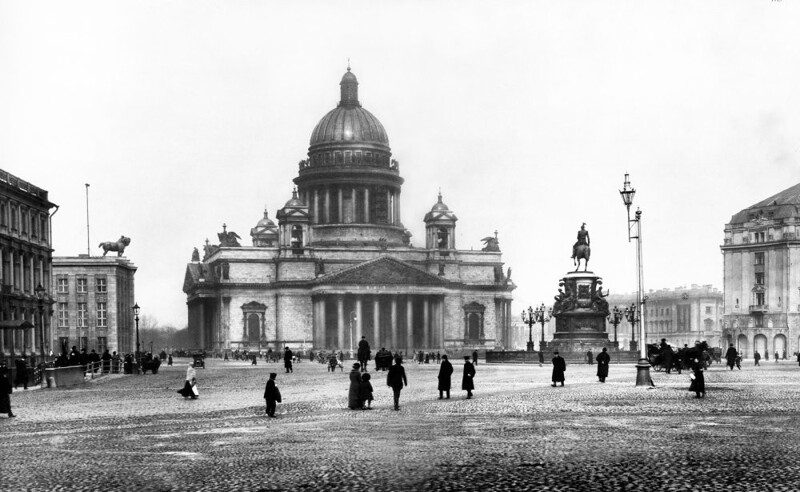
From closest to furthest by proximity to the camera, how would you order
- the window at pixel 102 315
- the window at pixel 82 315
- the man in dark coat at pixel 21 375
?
the man in dark coat at pixel 21 375
the window at pixel 82 315
the window at pixel 102 315

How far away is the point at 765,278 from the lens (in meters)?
125

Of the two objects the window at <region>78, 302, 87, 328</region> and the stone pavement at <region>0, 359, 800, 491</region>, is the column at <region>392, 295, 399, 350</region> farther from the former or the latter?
the stone pavement at <region>0, 359, 800, 491</region>

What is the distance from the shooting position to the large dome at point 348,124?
143625mm

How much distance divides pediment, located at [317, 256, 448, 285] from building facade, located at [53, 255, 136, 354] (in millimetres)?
26422

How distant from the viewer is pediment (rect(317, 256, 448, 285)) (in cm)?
13050

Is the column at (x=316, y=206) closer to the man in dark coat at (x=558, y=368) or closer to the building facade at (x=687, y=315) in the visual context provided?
the building facade at (x=687, y=315)

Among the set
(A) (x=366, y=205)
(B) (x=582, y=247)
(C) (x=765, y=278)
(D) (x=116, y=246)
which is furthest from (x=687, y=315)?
(B) (x=582, y=247)

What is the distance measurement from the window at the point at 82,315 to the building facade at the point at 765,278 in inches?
2374

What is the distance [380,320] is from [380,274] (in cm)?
508

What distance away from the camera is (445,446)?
73.2ft

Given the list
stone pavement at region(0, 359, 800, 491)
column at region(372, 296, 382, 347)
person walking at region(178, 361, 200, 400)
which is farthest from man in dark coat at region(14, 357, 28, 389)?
column at region(372, 296, 382, 347)

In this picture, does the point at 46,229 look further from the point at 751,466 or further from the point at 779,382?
the point at 751,466

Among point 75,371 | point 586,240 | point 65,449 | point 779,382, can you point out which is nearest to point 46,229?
point 75,371

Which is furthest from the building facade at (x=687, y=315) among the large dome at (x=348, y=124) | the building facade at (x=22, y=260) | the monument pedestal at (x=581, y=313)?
the building facade at (x=22, y=260)
